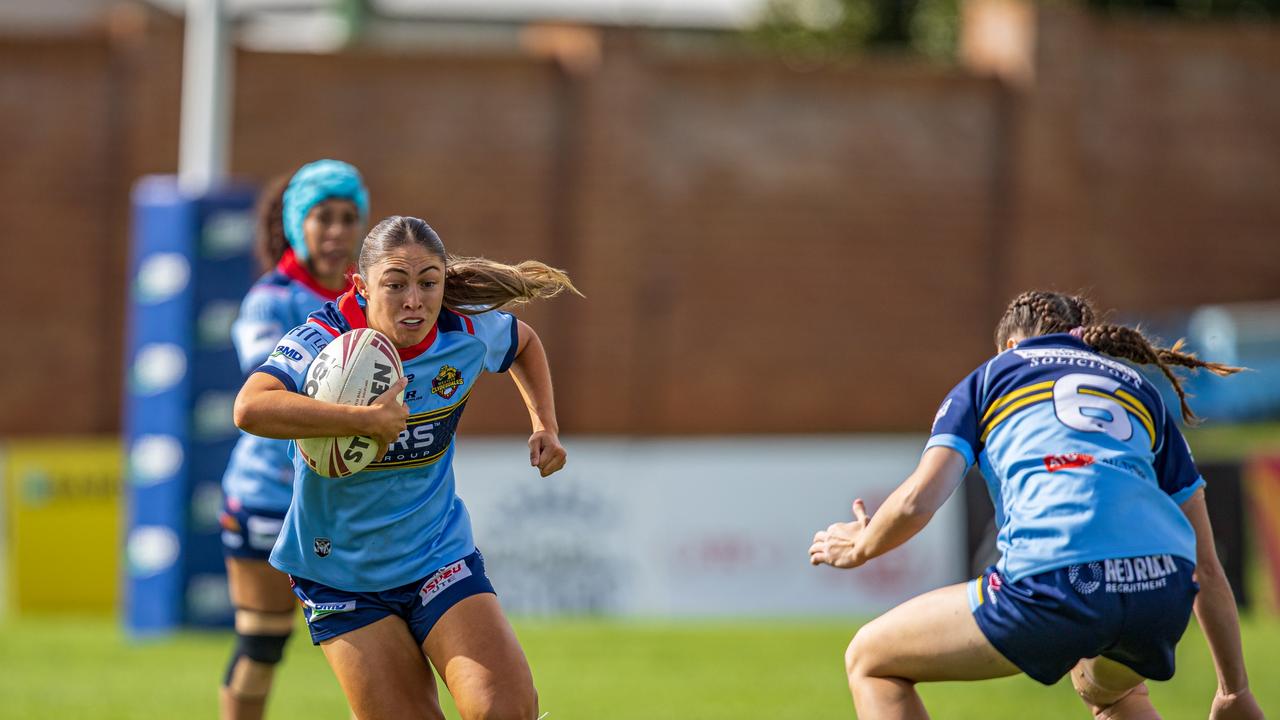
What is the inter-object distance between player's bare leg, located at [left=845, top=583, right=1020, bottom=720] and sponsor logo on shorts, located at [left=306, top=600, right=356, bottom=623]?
1425 mm

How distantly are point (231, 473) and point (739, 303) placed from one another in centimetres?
1484

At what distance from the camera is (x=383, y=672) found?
14.6 ft

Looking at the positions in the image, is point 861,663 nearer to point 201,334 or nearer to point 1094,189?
point 201,334

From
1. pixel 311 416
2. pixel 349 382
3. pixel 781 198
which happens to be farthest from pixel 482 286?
pixel 781 198

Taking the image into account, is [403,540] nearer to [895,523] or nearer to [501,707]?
[501,707]

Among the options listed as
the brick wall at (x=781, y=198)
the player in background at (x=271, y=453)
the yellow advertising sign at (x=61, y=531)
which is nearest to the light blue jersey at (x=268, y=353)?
the player in background at (x=271, y=453)

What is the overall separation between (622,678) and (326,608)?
198 inches

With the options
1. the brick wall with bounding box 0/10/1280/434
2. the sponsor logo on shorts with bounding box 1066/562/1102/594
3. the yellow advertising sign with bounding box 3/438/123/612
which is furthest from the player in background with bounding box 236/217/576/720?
the brick wall with bounding box 0/10/1280/434

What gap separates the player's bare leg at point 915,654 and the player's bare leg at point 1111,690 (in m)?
0.34

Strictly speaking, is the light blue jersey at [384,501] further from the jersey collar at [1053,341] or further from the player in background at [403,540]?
the jersey collar at [1053,341]

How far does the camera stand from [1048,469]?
409 centimetres

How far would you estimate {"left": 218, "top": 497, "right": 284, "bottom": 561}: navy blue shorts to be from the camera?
227 inches

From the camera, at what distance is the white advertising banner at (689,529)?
1248cm

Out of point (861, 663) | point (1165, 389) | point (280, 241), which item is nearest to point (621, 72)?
point (1165, 389)
